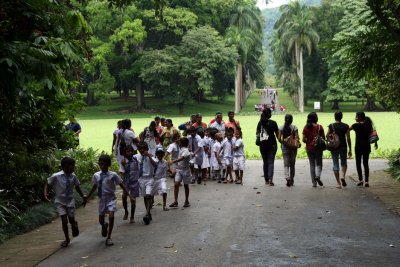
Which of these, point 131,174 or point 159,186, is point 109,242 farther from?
point 159,186

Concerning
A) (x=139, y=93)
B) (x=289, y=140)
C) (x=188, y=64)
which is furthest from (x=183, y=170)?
(x=139, y=93)

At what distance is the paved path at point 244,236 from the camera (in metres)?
6.39

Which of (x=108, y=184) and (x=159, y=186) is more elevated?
(x=108, y=184)

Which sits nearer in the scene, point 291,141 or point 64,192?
point 64,192

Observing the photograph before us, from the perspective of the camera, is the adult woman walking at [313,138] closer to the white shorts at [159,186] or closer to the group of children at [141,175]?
the group of children at [141,175]

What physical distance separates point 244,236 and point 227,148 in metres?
6.33

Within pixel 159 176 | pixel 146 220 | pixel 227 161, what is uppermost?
pixel 159 176

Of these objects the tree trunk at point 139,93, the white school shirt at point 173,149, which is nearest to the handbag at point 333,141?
the white school shirt at point 173,149

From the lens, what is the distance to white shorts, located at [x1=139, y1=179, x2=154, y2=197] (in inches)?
355

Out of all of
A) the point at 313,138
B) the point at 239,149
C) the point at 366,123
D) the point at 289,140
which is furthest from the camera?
the point at 239,149

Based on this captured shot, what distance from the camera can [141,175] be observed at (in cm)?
912

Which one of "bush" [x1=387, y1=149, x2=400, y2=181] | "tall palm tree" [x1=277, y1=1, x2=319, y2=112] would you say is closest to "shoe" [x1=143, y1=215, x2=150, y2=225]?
"bush" [x1=387, y1=149, x2=400, y2=181]

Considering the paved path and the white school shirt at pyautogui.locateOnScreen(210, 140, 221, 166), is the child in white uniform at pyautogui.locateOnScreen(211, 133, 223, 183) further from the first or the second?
the paved path

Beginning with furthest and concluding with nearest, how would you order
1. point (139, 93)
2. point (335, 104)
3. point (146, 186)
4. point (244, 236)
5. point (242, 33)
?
point (335, 104) < point (242, 33) < point (139, 93) < point (146, 186) < point (244, 236)
